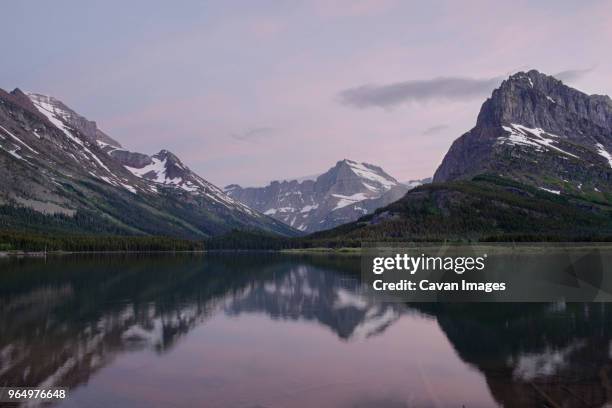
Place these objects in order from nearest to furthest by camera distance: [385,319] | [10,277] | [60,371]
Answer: [60,371] → [385,319] → [10,277]

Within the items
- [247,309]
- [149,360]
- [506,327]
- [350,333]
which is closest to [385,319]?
[350,333]

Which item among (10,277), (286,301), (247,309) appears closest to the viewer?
(247,309)

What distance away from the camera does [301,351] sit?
54.7 metres

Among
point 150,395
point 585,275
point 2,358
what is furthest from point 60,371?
point 585,275

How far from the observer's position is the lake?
3850cm

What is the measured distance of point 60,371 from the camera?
43.1 m

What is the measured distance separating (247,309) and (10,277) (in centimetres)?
6700

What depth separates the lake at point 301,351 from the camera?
38.5 metres

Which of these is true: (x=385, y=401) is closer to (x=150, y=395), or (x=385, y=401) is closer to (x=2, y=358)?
(x=150, y=395)

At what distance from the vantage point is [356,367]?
157ft

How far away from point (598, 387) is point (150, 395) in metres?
31.7

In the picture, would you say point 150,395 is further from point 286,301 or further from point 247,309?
point 286,301

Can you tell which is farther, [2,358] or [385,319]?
[385,319]

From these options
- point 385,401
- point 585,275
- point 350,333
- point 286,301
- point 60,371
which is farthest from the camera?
point 585,275
